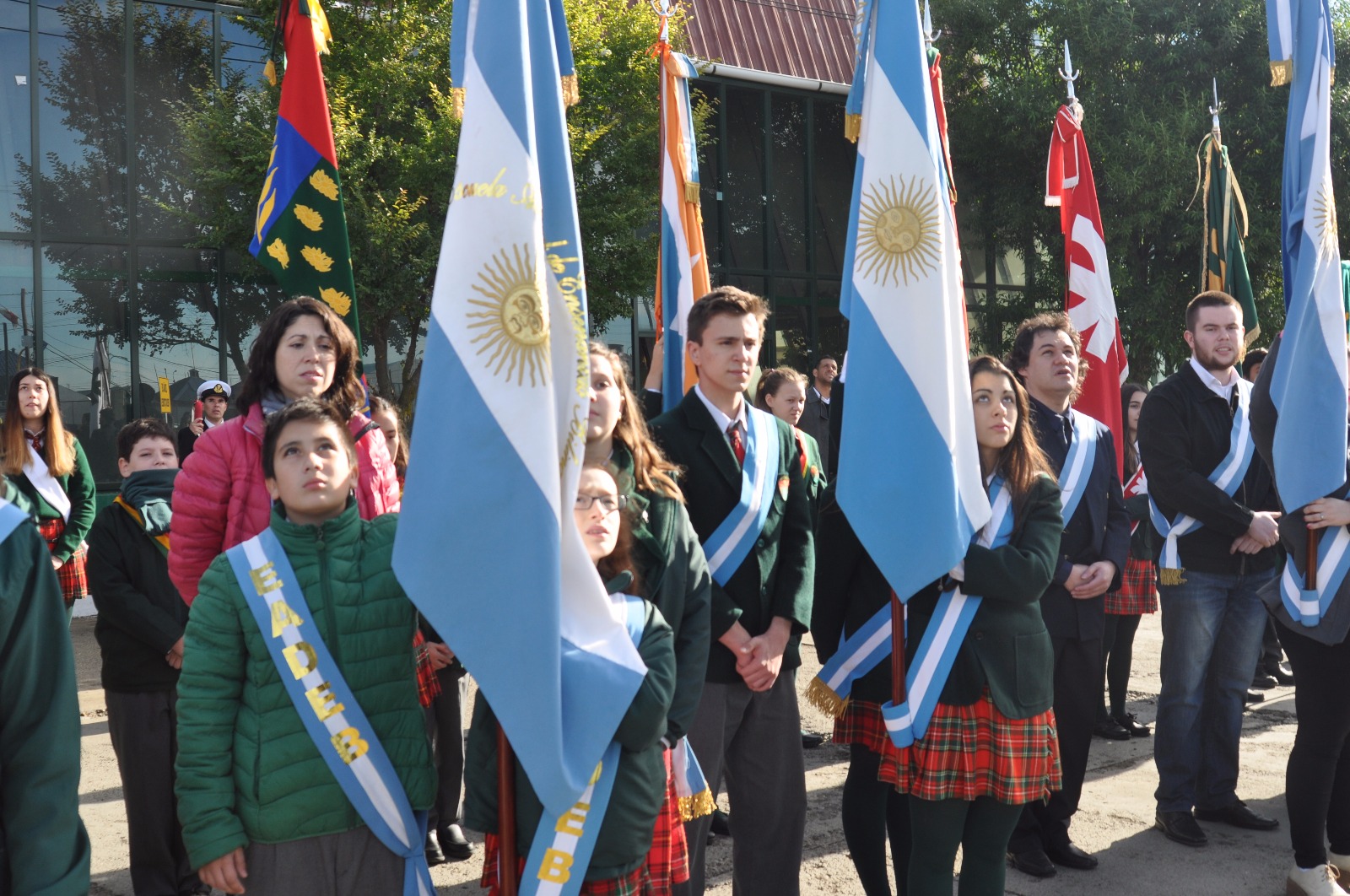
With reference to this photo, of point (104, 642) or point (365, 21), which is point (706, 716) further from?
point (365, 21)

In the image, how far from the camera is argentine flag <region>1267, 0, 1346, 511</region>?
3.91 meters

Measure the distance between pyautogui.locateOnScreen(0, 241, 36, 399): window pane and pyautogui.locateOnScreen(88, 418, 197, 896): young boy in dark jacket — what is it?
8455mm

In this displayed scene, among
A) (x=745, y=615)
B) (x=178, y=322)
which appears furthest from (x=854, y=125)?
(x=178, y=322)

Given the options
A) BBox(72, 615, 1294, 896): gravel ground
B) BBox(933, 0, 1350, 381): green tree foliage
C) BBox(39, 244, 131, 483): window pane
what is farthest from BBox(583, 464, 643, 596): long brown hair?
BBox(933, 0, 1350, 381): green tree foliage

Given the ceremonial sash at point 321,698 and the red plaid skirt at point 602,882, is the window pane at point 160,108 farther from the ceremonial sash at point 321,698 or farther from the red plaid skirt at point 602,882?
the red plaid skirt at point 602,882

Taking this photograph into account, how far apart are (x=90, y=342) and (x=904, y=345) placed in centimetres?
1081

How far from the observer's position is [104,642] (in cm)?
410

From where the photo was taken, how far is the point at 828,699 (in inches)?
146

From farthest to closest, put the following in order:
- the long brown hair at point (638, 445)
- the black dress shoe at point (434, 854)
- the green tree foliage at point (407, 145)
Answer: the green tree foliage at point (407, 145) → the black dress shoe at point (434, 854) → the long brown hair at point (638, 445)

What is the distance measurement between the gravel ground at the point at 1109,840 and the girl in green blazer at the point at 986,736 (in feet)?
3.04

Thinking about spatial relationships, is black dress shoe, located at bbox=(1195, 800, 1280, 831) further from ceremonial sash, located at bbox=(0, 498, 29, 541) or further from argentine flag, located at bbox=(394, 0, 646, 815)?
ceremonial sash, located at bbox=(0, 498, 29, 541)

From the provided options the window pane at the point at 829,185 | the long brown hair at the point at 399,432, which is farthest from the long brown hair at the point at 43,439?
the window pane at the point at 829,185

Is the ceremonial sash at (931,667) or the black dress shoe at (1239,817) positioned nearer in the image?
the ceremonial sash at (931,667)

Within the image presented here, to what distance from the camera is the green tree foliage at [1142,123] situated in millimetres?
15516
